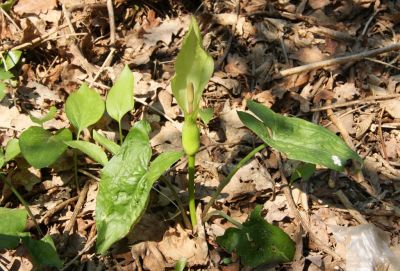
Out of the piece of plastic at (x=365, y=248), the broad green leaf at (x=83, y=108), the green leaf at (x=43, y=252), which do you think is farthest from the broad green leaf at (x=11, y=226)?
the piece of plastic at (x=365, y=248)

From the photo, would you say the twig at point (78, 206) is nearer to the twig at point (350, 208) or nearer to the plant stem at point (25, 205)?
the plant stem at point (25, 205)

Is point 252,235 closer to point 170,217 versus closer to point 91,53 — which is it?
point 170,217

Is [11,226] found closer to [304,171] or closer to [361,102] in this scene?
[304,171]

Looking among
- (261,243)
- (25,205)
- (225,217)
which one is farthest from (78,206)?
(261,243)

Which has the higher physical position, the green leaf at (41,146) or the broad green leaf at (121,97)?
the broad green leaf at (121,97)

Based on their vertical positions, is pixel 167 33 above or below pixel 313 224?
above

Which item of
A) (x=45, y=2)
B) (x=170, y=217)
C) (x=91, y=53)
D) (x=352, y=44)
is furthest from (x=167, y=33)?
(x=170, y=217)
